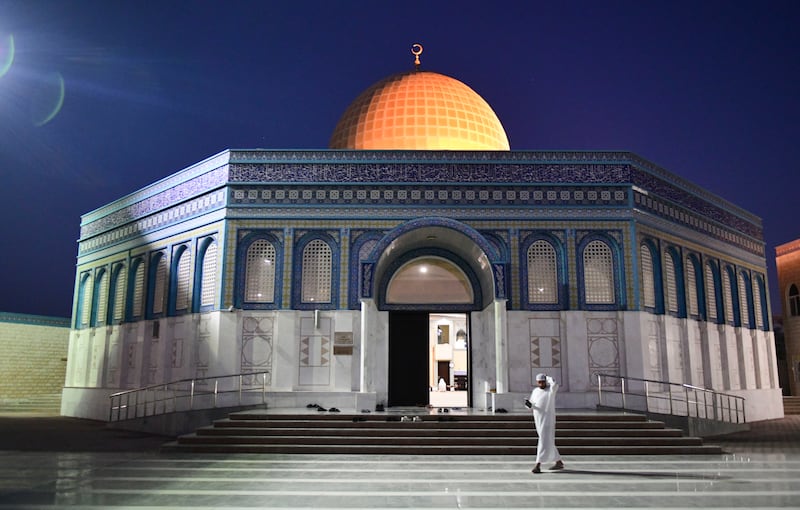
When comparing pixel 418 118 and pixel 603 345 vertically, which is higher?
pixel 418 118

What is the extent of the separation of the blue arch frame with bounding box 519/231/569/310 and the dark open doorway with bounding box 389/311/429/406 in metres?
2.91

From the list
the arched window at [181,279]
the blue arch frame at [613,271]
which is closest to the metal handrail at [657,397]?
the blue arch frame at [613,271]

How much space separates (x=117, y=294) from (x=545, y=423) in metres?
15.9

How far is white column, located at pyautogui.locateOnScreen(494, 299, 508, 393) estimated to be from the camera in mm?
15234

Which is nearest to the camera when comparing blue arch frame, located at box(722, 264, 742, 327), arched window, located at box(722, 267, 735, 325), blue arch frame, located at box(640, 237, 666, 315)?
blue arch frame, located at box(640, 237, 666, 315)

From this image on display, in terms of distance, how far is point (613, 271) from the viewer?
1648 centimetres

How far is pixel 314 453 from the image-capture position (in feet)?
38.0

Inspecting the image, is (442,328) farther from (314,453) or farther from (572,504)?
(572,504)

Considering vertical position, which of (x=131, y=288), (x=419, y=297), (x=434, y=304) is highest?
(x=131, y=288)

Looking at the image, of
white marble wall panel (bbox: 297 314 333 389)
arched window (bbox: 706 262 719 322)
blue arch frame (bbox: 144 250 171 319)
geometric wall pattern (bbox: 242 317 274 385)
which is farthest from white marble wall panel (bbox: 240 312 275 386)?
arched window (bbox: 706 262 719 322)

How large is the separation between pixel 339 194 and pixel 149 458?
820 centimetres

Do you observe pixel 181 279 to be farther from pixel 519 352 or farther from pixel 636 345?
pixel 636 345

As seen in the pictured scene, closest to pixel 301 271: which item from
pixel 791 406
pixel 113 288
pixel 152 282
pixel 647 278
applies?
pixel 152 282

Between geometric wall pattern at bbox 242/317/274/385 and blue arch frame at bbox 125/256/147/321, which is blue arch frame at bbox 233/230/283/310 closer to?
geometric wall pattern at bbox 242/317/274/385
